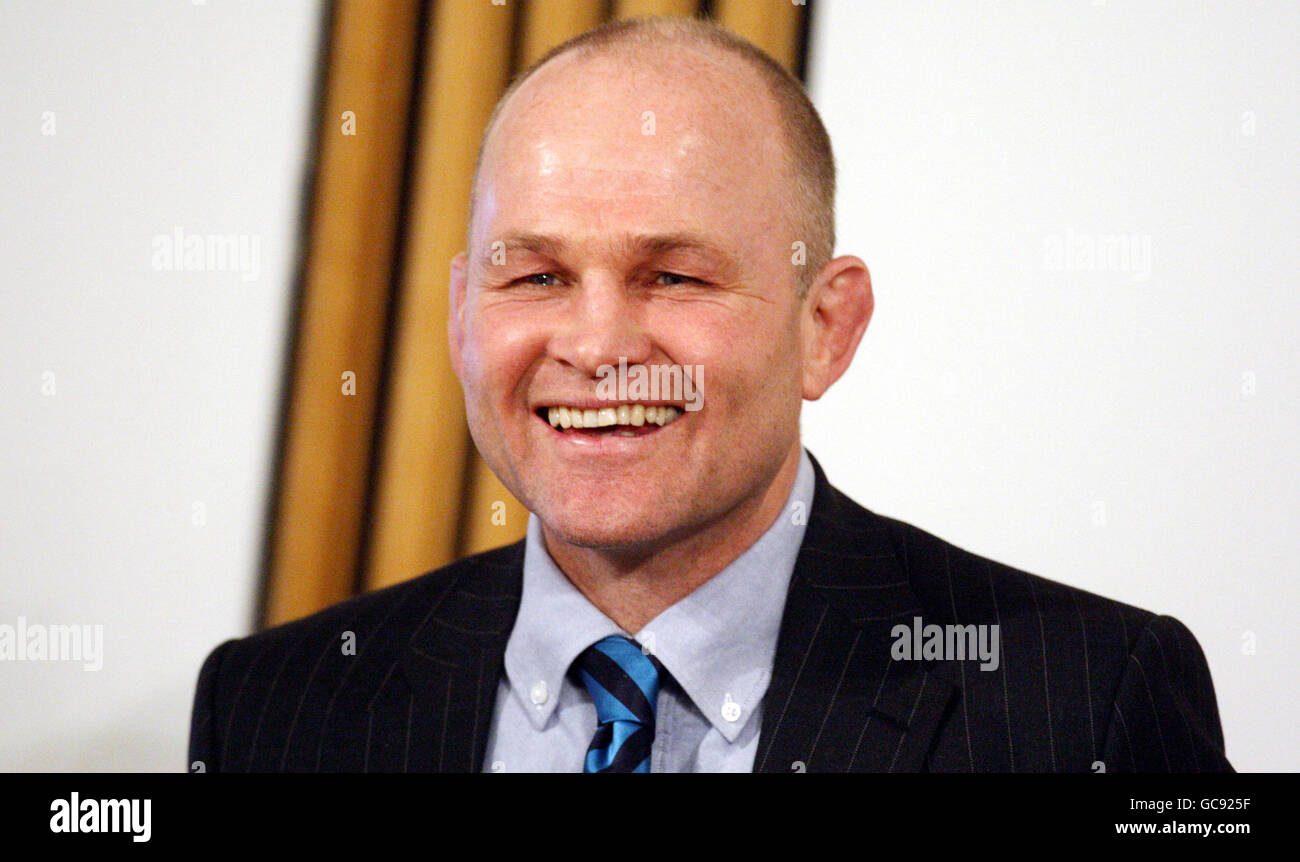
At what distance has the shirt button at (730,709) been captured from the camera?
1304mm

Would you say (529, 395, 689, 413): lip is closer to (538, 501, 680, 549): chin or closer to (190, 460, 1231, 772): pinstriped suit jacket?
(538, 501, 680, 549): chin

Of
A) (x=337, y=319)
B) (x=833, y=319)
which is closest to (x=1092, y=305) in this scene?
(x=833, y=319)

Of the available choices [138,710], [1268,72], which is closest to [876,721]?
[1268,72]

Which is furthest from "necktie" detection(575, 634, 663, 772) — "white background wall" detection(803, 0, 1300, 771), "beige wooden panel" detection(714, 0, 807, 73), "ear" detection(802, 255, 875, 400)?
"beige wooden panel" detection(714, 0, 807, 73)

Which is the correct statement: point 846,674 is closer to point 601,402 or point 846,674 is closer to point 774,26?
point 601,402

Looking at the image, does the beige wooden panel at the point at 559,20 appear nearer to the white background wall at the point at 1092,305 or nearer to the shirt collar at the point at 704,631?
the white background wall at the point at 1092,305

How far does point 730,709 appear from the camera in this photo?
4.29 feet

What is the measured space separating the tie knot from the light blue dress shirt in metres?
0.01

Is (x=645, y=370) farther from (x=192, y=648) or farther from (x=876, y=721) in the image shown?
(x=192, y=648)

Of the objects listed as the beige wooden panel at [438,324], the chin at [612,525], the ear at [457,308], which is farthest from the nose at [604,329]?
the beige wooden panel at [438,324]

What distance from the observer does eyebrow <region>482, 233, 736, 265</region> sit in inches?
48.8

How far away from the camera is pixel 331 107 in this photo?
2.12m

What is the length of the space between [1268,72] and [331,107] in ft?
5.02
